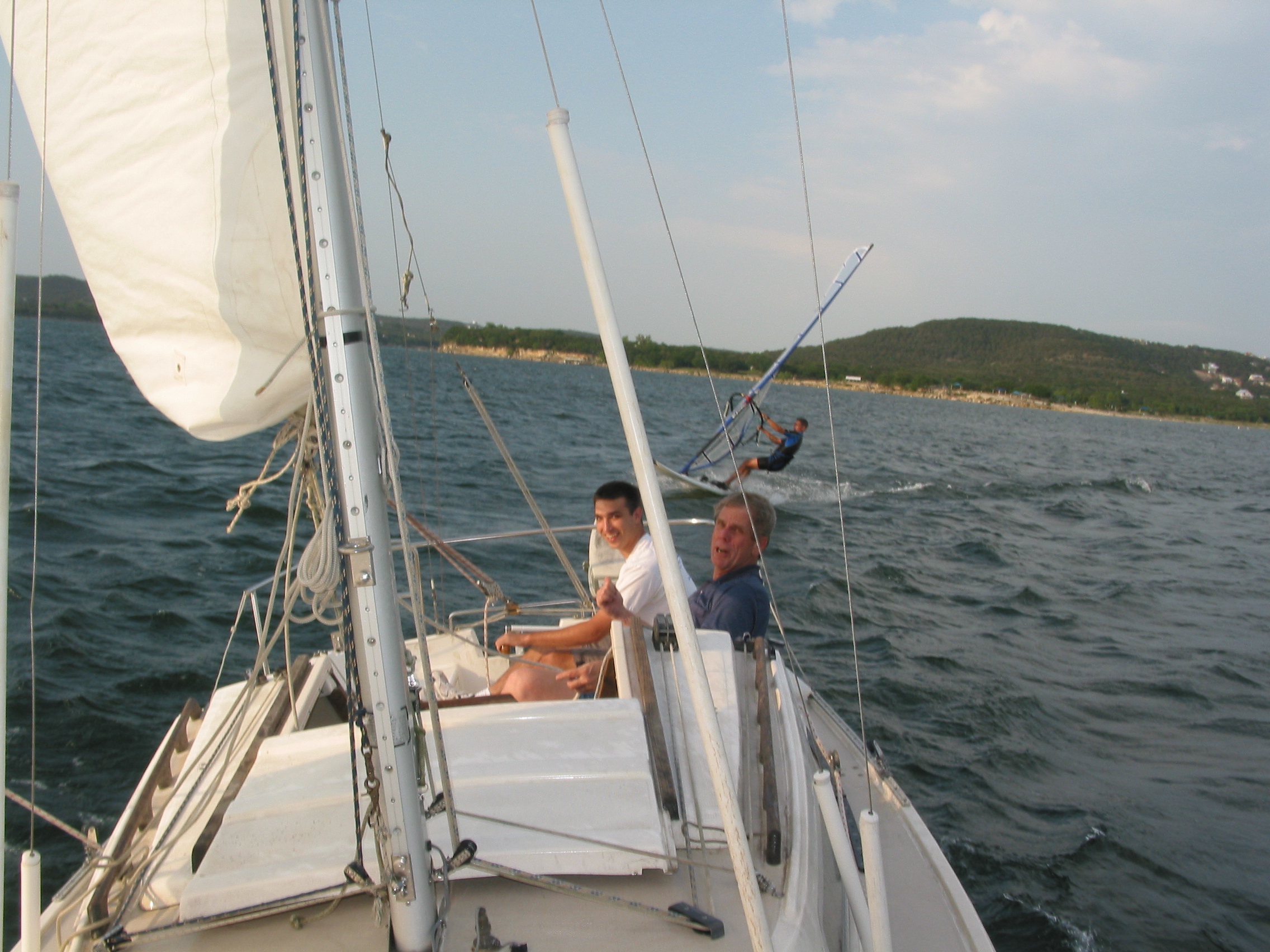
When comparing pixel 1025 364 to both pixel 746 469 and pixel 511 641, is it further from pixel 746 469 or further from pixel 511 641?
pixel 511 641

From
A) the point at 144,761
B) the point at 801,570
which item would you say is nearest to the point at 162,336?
the point at 144,761

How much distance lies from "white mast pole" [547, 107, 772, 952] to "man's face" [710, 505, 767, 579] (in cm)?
209

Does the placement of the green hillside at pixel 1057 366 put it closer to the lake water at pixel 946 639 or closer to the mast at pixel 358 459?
the lake water at pixel 946 639

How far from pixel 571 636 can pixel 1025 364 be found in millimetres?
136847

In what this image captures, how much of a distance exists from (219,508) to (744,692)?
35.4ft

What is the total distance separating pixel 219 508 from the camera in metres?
11.9

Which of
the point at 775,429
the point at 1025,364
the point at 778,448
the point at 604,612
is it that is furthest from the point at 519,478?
the point at 1025,364

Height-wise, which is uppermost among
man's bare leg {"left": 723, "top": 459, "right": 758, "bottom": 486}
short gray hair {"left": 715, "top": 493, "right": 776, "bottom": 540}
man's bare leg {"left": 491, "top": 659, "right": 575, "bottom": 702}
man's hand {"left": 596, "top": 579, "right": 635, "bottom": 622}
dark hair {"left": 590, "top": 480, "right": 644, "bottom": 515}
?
dark hair {"left": 590, "top": 480, "right": 644, "bottom": 515}

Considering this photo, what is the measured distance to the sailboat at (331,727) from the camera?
1.63 meters

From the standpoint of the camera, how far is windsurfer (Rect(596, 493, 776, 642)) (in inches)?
139

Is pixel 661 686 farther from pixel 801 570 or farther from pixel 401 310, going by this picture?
pixel 801 570

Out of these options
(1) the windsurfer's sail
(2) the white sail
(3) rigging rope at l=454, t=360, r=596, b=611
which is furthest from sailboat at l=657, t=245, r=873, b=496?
(2) the white sail

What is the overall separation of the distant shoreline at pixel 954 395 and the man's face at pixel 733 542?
9129 cm

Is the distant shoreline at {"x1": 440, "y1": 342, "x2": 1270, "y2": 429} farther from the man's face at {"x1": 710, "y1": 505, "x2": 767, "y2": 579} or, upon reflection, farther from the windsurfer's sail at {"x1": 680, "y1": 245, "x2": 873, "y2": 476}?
the man's face at {"x1": 710, "y1": 505, "x2": 767, "y2": 579}
